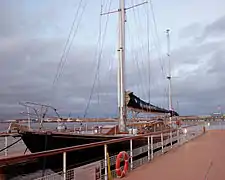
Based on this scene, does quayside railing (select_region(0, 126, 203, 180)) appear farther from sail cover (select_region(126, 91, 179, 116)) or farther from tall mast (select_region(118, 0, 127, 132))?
sail cover (select_region(126, 91, 179, 116))

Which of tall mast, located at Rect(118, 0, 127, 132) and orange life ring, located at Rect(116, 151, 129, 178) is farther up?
tall mast, located at Rect(118, 0, 127, 132)

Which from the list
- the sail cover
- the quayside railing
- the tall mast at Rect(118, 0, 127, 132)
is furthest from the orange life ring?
the sail cover

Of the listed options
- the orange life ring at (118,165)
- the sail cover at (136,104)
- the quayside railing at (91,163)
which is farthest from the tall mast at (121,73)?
the orange life ring at (118,165)

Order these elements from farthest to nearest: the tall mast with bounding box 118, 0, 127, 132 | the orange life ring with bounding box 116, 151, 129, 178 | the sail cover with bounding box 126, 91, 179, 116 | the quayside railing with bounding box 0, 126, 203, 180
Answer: the sail cover with bounding box 126, 91, 179, 116 < the tall mast with bounding box 118, 0, 127, 132 < the orange life ring with bounding box 116, 151, 129, 178 < the quayside railing with bounding box 0, 126, 203, 180

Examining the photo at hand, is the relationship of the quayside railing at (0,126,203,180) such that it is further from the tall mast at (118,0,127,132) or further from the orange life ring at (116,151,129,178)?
the tall mast at (118,0,127,132)

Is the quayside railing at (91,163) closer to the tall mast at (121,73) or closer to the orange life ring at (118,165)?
the orange life ring at (118,165)

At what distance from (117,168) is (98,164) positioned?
25.4 inches

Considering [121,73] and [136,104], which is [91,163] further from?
[136,104]

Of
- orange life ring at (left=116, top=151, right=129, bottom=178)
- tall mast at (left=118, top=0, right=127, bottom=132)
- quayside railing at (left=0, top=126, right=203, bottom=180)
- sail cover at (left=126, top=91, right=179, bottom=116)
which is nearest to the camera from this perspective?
quayside railing at (left=0, top=126, right=203, bottom=180)

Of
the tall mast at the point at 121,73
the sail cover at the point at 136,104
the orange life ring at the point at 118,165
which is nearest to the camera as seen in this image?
the orange life ring at the point at 118,165

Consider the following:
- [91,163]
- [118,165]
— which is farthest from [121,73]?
[91,163]

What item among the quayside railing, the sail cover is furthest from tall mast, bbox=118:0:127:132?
the quayside railing

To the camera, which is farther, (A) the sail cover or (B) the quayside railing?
(A) the sail cover

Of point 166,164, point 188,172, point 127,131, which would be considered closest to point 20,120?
point 127,131
